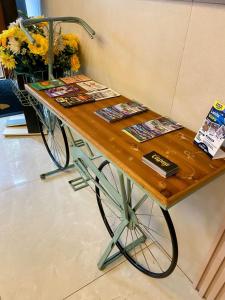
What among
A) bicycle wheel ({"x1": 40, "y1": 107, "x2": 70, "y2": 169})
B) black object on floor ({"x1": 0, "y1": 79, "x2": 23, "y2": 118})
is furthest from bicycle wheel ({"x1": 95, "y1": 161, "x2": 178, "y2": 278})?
black object on floor ({"x1": 0, "y1": 79, "x2": 23, "y2": 118})

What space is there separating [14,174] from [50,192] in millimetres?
388

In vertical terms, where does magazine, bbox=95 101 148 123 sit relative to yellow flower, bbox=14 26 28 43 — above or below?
below

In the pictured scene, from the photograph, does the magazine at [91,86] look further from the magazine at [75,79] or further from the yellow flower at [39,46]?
the yellow flower at [39,46]

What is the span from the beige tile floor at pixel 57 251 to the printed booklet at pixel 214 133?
844 millimetres

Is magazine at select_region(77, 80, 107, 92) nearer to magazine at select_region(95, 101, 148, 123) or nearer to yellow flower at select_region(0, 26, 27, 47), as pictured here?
magazine at select_region(95, 101, 148, 123)

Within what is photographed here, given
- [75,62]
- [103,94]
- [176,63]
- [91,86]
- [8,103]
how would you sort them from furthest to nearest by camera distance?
[8,103] < [75,62] < [91,86] < [103,94] < [176,63]

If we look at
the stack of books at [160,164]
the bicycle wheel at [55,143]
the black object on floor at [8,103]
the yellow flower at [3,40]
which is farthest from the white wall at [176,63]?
the black object on floor at [8,103]

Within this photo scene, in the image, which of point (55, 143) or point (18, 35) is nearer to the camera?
point (18, 35)

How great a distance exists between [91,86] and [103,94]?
15cm

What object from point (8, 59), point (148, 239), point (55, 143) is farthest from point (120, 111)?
point (55, 143)

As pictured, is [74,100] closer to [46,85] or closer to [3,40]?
[46,85]

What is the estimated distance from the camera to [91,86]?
144cm

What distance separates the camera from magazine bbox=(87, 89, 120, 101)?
4.23 feet

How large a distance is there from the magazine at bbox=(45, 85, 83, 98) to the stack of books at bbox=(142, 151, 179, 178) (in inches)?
26.8
